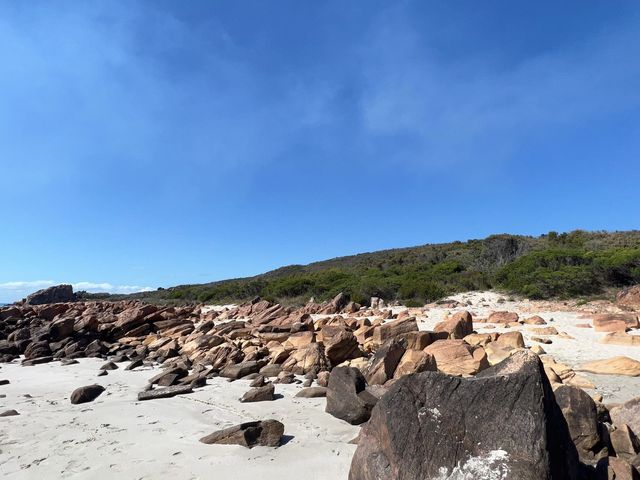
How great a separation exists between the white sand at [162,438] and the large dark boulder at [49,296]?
50179mm

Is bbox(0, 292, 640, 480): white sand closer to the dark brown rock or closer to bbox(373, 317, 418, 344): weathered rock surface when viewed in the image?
the dark brown rock

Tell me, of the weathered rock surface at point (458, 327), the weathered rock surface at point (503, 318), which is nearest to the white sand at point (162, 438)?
the weathered rock surface at point (458, 327)

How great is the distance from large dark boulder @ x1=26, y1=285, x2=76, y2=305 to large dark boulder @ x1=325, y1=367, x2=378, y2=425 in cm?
5560

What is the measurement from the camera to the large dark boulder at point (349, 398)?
595cm

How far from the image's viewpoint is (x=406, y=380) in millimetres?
4031

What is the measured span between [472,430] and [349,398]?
9.87 feet

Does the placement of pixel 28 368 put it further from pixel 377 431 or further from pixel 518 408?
pixel 518 408

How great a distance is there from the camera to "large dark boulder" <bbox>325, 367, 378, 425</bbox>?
595 centimetres

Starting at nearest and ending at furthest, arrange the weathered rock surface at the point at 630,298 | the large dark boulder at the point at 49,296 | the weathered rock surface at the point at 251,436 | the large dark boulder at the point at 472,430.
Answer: the large dark boulder at the point at 472,430
the weathered rock surface at the point at 251,436
the weathered rock surface at the point at 630,298
the large dark boulder at the point at 49,296

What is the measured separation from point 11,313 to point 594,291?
109 feet

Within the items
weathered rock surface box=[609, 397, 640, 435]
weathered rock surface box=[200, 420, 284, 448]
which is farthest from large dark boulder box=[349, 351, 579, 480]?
weathered rock surface box=[609, 397, 640, 435]

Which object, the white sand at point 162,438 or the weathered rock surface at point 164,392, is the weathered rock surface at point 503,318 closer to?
the white sand at point 162,438

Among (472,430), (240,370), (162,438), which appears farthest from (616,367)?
(162,438)

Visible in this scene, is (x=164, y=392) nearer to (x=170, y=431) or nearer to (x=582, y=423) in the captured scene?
(x=170, y=431)
